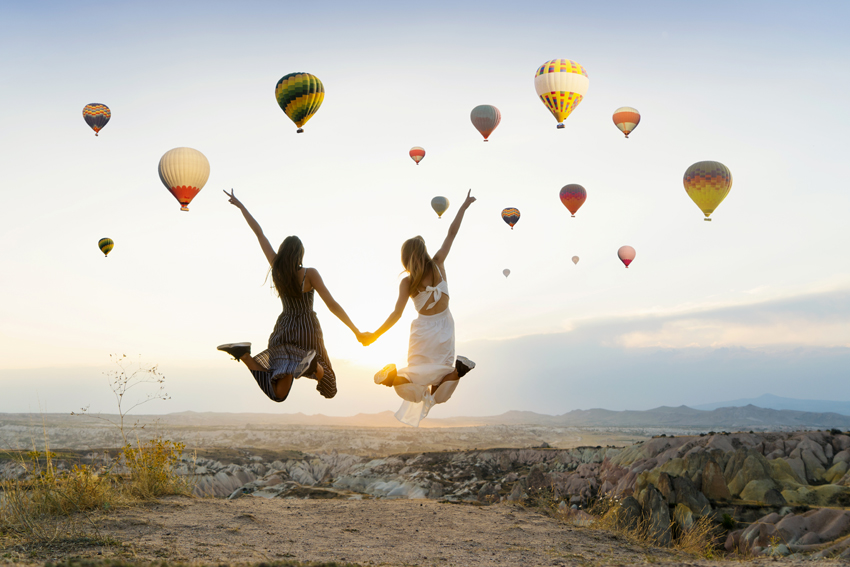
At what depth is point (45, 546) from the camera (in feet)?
23.0

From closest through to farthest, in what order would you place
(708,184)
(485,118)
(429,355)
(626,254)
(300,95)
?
(429,355), (300,95), (708,184), (485,118), (626,254)

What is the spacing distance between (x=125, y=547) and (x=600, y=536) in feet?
28.6

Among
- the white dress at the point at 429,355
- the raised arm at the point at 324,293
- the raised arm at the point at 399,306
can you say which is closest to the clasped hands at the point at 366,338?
the raised arm at the point at 399,306

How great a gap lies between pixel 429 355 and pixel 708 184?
3121 cm

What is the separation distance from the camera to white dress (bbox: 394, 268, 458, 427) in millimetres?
8367

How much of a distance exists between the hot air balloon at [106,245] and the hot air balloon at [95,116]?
8014 millimetres

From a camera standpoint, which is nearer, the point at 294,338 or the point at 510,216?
the point at 294,338

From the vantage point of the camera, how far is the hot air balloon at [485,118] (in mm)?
37375

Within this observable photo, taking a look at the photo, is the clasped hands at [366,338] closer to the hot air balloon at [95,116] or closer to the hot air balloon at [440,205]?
the hot air balloon at [440,205]

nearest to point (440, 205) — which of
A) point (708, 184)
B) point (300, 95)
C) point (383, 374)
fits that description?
point (708, 184)

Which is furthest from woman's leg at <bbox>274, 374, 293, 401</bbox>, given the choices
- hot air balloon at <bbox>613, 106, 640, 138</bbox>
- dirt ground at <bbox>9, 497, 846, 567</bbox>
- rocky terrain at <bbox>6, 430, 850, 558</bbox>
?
hot air balloon at <bbox>613, 106, 640, 138</bbox>

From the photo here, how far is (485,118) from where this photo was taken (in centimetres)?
3734

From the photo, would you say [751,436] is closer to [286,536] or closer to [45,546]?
[286,536]

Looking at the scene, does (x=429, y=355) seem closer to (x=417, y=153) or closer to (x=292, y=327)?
(x=292, y=327)
